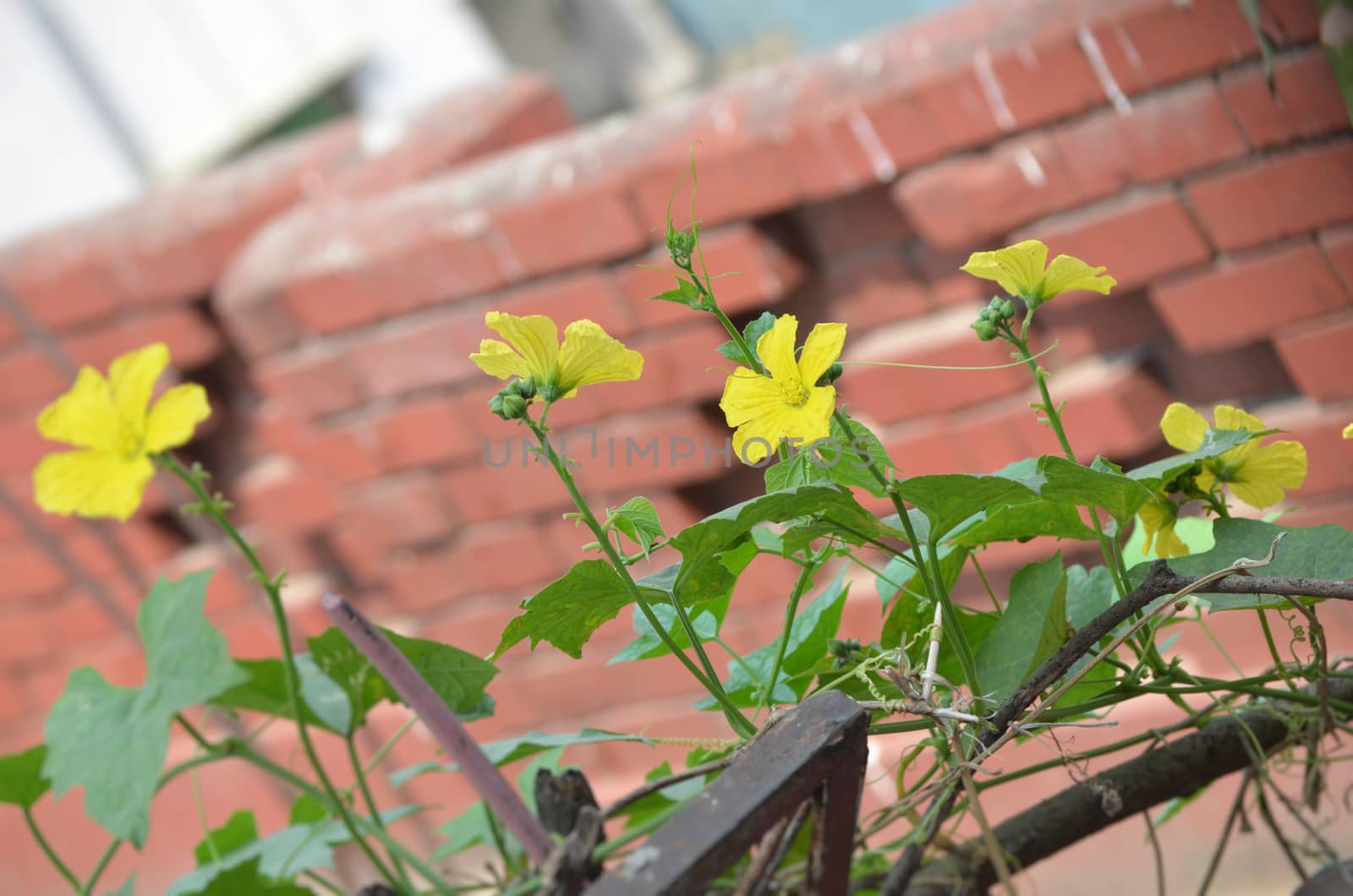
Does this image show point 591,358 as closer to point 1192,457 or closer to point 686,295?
point 686,295

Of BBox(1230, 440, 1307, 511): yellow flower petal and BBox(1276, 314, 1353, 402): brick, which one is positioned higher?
BBox(1230, 440, 1307, 511): yellow flower petal

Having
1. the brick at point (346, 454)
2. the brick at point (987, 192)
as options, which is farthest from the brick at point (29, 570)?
the brick at point (987, 192)

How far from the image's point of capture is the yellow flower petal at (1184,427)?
49 centimetres

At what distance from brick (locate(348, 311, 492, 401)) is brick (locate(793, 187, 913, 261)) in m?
0.34

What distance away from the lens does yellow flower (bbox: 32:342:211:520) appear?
1.85 ft

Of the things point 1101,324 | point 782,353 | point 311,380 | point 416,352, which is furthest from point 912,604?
point 311,380

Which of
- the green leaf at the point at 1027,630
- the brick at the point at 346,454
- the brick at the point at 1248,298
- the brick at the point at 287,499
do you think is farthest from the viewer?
the brick at the point at 287,499

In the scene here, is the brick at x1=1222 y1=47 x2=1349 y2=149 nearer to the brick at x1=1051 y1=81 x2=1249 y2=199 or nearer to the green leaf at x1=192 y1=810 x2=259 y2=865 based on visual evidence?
the brick at x1=1051 y1=81 x2=1249 y2=199

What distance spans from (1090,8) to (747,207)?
1.11 ft

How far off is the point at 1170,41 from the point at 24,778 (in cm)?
94

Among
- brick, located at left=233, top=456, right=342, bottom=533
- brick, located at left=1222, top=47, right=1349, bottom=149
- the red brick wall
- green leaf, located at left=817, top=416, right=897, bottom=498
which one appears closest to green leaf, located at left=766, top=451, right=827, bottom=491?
green leaf, located at left=817, top=416, right=897, bottom=498

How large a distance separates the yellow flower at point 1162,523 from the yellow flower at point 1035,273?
9cm

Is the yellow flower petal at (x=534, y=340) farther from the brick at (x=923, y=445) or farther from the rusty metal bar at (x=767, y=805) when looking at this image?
the brick at (x=923, y=445)

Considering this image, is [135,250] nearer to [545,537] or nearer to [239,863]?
[545,537]
